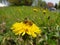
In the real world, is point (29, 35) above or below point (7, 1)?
above

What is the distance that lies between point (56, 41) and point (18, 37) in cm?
39

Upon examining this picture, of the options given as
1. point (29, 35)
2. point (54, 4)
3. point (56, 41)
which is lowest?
point (54, 4)

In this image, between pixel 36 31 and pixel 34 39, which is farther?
pixel 34 39

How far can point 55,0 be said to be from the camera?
12.9 meters

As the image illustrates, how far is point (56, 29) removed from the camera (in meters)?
2.43

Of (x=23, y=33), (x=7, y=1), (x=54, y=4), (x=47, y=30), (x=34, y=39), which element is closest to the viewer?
(x=23, y=33)

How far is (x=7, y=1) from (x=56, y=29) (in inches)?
490

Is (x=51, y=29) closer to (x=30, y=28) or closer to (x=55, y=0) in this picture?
(x=30, y=28)

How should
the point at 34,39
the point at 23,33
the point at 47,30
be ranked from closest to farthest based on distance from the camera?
1. the point at 23,33
2. the point at 34,39
3. the point at 47,30

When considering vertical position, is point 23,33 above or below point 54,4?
above

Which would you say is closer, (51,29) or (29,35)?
(29,35)

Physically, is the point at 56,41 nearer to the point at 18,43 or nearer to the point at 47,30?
the point at 47,30

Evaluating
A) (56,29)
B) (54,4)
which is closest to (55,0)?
(54,4)

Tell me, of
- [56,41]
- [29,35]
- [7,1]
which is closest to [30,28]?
[29,35]
